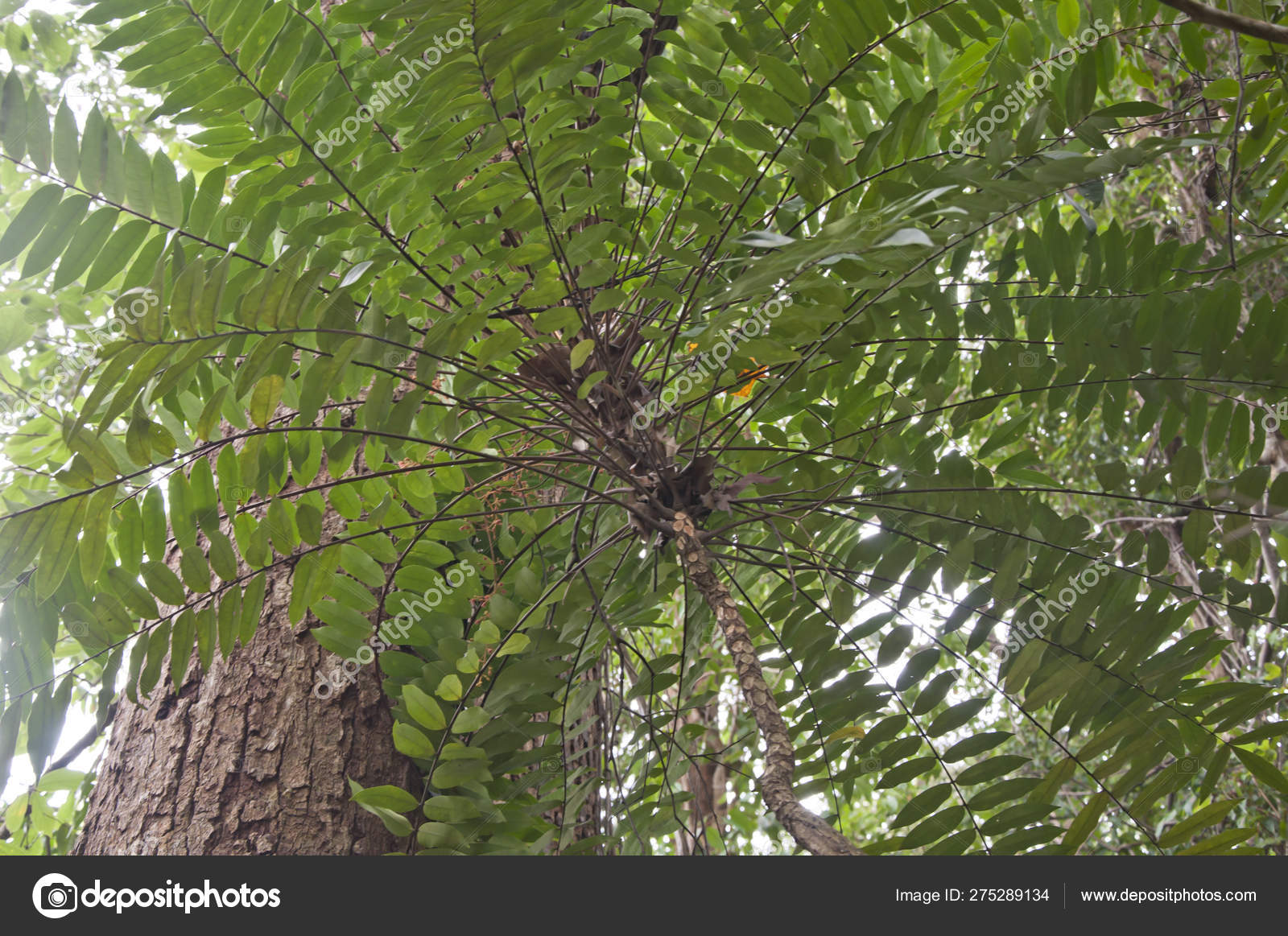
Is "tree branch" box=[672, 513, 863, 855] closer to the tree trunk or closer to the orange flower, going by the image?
the orange flower

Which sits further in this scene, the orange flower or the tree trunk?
the tree trunk

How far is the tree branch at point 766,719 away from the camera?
766 mm

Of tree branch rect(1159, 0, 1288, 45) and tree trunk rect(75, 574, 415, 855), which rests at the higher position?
tree branch rect(1159, 0, 1288, 45)

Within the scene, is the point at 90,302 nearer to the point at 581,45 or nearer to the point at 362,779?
the point at 362,779

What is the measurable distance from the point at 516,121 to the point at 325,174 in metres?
0.33

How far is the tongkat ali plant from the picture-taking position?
3.19 ft

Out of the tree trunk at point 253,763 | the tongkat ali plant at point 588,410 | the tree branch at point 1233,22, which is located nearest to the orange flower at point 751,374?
the tongkat ali plant at point 588,410
